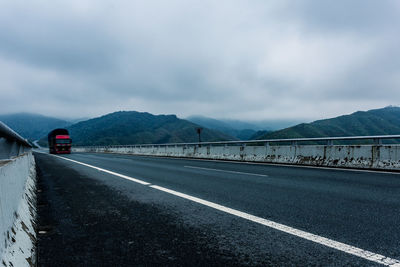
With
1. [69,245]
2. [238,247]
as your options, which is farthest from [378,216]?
[69,245]

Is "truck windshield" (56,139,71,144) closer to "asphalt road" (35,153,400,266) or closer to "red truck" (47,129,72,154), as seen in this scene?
"red truck" (47,129,72,154)

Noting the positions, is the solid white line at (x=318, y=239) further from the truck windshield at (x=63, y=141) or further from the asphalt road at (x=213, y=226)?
the truck windshield at (x=63, y=141)

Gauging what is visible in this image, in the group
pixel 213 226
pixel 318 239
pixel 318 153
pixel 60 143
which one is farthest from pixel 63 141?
pixel 318 239

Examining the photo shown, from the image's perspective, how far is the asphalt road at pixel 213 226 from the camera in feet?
9.67

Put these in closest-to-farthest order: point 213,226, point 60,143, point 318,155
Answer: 1. point 213,226
2. point 318,155
3. point 60,143

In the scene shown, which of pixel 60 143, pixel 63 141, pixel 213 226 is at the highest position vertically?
pixel 63 141

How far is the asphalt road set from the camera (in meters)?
2.95

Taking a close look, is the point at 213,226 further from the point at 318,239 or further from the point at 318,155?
the point at 318,155

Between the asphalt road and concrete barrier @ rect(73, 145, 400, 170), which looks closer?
the asphalt road

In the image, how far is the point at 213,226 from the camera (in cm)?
399

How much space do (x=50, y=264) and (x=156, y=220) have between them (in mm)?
1725

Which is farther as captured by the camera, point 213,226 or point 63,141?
point 63,141

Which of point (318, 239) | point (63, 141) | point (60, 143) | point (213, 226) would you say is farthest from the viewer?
point (63, 141)

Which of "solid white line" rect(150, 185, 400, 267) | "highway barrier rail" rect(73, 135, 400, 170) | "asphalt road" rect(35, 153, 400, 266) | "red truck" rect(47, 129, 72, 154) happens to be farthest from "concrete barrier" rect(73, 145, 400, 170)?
"red truck" rect(47, 129, 72, 154)
